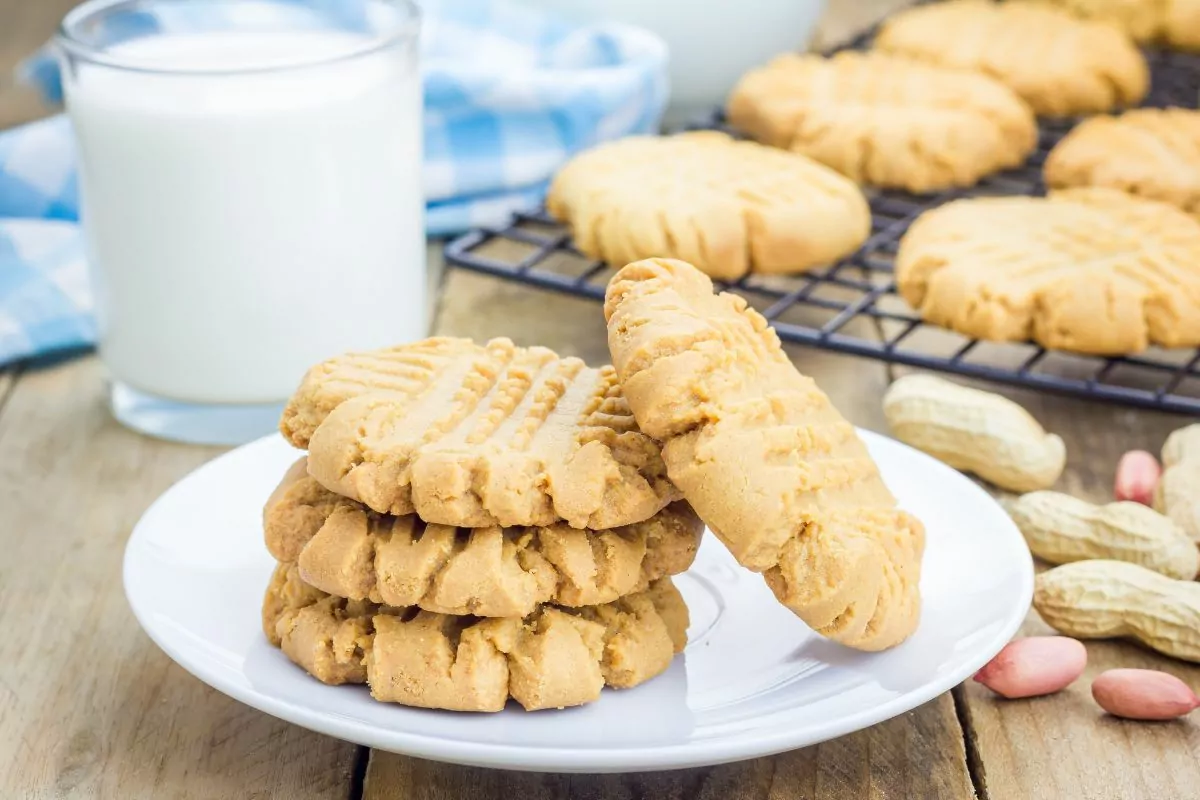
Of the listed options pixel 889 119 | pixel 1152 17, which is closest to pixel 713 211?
pixel 889 119

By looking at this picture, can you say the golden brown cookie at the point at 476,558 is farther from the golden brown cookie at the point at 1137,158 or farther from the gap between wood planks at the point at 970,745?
the golden brown cookie at the point at 1137,158

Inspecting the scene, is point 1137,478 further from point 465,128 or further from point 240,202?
point 465,128

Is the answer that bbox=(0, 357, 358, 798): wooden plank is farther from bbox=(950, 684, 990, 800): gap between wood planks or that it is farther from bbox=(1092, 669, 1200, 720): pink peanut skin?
bbox=(1092, 669, 1200, 720): pink peanut skin

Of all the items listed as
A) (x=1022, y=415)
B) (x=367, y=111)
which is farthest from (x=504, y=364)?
(x=1022, y=415)

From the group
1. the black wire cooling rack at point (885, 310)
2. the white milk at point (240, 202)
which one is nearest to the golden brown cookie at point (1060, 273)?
the black wire cooling rack at point (885, 310)

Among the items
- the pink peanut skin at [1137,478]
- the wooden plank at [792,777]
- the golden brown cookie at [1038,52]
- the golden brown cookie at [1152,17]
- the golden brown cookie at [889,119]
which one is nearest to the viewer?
the wooden plank at [792,777]
